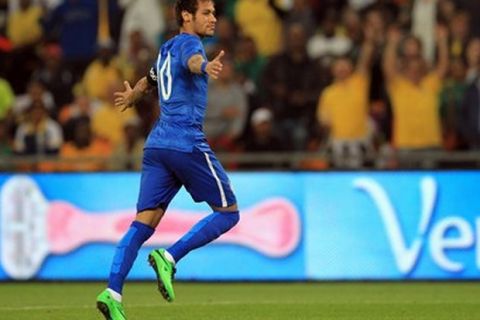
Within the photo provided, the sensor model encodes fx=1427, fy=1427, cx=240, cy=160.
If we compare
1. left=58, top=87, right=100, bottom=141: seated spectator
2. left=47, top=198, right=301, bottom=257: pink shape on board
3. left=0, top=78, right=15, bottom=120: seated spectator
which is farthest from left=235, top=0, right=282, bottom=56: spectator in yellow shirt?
left=47, top=198, right=301, bottom=257: pink shape on board

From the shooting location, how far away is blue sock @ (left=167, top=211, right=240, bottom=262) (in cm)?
1007

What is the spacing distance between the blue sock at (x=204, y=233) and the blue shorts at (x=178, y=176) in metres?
0.15

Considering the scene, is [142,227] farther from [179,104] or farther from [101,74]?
[101,74]

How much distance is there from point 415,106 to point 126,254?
25.7 ft

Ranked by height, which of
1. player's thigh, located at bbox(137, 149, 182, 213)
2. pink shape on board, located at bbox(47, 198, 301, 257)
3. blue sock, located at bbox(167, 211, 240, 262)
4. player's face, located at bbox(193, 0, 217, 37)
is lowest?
pink shape on board, located at bbox(47, 198, 301, 257)

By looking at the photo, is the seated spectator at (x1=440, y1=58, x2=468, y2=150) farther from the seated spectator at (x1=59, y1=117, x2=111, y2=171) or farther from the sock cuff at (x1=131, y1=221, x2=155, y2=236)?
the sock cuff at (x1=131, y1=221, x2=155, y2=236)

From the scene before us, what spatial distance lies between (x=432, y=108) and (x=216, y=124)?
9.00 ft

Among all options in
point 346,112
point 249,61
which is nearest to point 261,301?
point 346,112

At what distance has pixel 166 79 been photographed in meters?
10.1

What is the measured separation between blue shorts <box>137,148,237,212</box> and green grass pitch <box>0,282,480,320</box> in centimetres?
119

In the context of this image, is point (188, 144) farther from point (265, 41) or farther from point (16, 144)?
point (265, 41)

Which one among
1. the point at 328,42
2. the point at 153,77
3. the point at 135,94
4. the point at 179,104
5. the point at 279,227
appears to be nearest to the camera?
the point at 179,104

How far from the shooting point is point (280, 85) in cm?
1828

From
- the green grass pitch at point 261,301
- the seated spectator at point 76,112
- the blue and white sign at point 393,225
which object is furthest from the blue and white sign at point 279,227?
the seated spectator at point 76,112
